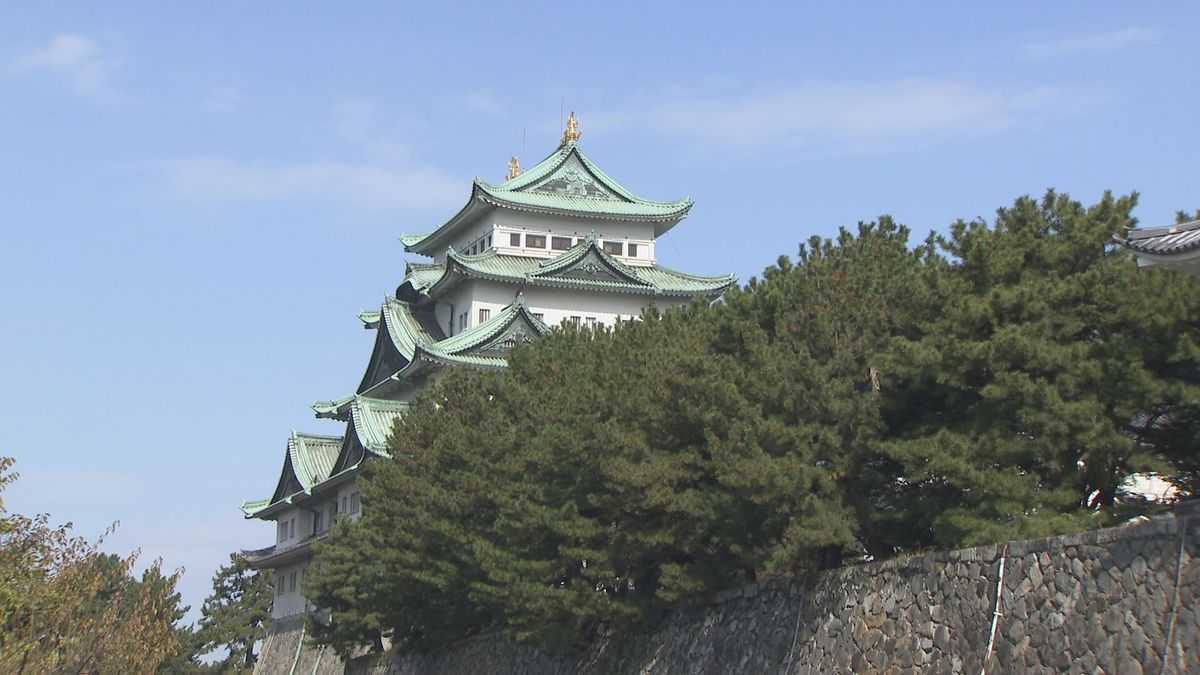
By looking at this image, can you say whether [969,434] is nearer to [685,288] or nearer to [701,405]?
[701,405]

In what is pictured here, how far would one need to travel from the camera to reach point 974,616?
18.8 m

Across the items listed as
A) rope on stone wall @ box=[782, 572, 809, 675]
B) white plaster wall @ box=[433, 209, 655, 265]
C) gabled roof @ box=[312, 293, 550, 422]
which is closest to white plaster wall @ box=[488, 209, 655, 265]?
white plaster wall @ box=[433, 209, 655, 265]

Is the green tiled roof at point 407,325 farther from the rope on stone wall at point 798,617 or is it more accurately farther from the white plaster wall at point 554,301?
the rope on stone wall at point 798,617

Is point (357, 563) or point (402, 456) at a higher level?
point (402, 456)

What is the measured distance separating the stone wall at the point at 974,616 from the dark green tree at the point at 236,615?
39.4 meters

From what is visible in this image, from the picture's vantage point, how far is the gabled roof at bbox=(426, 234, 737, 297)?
4838cm

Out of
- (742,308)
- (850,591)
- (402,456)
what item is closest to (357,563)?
(402,456)

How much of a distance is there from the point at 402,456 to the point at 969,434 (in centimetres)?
1784

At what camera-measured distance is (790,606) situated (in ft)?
75.7

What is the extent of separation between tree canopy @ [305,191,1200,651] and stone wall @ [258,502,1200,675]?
0.63 meters

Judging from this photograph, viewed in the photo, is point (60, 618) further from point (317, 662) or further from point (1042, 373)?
point (317, 662)

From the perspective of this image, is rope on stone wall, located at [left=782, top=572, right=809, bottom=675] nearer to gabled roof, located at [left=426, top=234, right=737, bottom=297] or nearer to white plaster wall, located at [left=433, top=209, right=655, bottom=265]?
gabled roof, located at [left=426, top=234, right=737, bottom=297]

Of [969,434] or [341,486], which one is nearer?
[969,434]

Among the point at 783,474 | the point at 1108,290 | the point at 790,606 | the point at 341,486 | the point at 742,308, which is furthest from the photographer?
the point at 341,486
